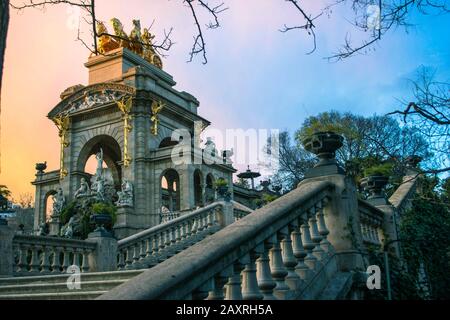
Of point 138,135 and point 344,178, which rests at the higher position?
point 138,135

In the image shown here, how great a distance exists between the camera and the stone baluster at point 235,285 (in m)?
4.02

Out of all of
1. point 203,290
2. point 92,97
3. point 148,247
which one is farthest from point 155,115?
point 203,290

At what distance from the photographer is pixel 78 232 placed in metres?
23.5

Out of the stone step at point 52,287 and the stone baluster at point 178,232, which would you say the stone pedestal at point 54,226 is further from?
the stone step at point 52,287

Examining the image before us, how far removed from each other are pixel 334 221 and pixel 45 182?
36.0 meters

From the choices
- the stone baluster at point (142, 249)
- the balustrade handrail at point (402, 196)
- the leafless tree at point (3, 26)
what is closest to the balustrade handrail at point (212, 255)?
the leafless tree at point (3, 26)

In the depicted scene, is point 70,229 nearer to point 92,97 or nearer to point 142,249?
point 142,249

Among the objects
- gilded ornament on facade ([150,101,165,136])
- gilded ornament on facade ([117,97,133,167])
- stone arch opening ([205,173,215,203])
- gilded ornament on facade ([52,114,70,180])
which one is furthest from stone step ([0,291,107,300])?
gilded ornament on facade ([52,114,70,180])

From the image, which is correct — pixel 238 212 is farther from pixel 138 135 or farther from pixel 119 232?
pixel 138 135

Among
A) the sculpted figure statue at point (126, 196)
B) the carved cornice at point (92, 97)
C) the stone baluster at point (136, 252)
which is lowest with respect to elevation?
the stone baluster at point (136, 252)

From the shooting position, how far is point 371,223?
7.71 meters

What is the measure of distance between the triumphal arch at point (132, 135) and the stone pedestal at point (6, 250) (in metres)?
17.9

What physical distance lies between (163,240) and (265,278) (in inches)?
400
